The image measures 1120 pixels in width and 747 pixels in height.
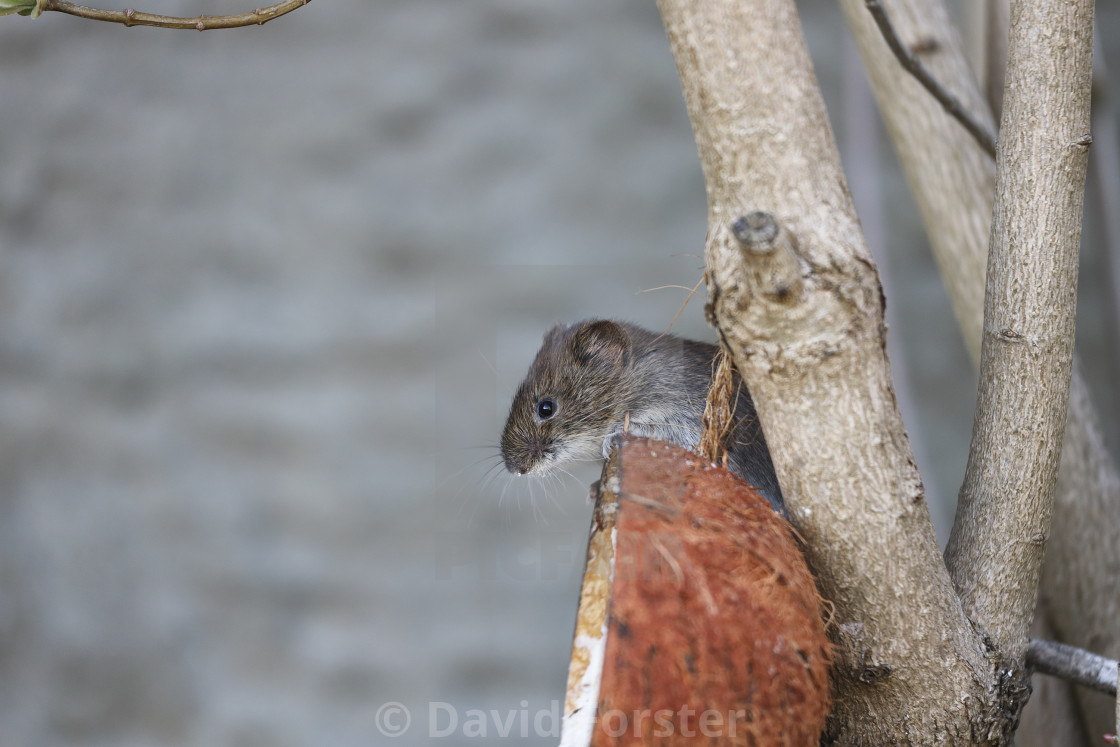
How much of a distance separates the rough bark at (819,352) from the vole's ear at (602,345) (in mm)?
520

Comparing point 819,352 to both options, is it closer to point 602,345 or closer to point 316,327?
point 602,345

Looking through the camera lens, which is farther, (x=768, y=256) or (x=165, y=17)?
(x=165, y=17)

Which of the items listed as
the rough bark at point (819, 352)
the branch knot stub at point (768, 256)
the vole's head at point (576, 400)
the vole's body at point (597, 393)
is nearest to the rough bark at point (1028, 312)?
the rough bark at point (819, 352)

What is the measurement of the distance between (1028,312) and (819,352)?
0.76 feet

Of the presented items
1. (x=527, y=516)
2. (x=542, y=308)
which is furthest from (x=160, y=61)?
(x=527, y=516)

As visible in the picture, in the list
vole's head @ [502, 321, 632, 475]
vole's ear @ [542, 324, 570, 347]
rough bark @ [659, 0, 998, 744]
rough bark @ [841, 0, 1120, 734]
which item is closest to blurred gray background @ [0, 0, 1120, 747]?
vole's ear @ [542, 324, 570, 347]

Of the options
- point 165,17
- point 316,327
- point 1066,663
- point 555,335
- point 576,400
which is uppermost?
point 316,327

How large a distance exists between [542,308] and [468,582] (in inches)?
26.5

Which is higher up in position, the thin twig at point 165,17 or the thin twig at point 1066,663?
the thin twig at point 165,17

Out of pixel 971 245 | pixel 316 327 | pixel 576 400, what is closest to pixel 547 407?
pixel 576 400

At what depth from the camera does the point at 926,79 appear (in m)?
0.93

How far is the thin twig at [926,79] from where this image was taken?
853 mm

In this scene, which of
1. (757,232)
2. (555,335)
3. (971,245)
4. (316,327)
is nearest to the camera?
(757,232)

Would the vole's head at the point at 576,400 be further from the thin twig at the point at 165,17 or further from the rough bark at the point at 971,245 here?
the thin twig at the point at 165,17
